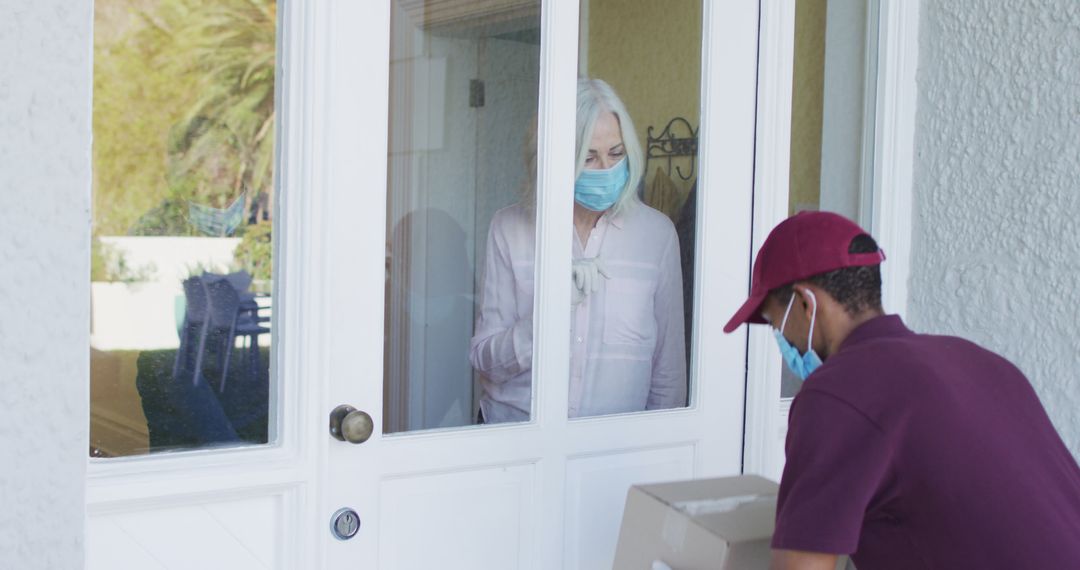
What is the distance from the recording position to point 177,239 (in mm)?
1985

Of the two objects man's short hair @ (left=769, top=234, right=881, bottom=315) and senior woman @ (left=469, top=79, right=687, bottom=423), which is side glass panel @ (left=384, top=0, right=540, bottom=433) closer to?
senior woman @ (left=469, top=79, right=687, bottom=423)

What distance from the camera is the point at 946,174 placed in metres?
2.97

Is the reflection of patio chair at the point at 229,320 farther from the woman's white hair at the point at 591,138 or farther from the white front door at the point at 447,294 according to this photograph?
the woman's white hair at the point at 591,138

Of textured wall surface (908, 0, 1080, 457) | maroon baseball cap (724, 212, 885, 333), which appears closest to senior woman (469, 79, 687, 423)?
maroon baseball cap (724, 212, 885, 333)

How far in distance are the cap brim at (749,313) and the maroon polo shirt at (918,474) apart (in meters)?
0.24

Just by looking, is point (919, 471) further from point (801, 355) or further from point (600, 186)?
point (600, 186)

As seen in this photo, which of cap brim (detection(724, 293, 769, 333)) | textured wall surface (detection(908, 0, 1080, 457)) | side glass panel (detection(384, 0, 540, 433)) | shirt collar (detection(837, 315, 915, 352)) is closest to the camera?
shirt collar (detection(837, 315, 915, 352))

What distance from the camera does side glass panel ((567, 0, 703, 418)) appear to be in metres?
2.45

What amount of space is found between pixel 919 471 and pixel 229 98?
Result: 1.45 metres

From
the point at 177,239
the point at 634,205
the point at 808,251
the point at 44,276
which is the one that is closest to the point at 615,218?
the point at 634,205

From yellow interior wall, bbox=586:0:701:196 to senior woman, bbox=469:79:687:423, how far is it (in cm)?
5

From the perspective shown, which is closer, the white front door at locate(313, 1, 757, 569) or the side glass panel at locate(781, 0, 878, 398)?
the white front door at locate(313, 1, 757, 569)

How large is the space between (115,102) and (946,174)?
2.13 meters

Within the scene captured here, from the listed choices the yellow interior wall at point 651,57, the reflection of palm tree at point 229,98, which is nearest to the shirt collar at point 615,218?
the yellow interior wall at point 651,57
